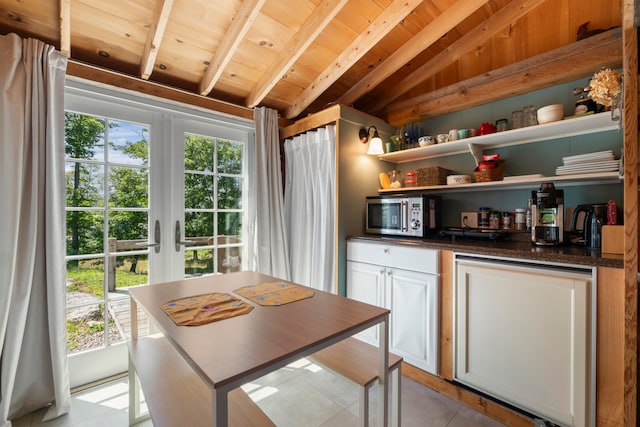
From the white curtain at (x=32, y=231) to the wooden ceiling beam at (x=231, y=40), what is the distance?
860 millimetres

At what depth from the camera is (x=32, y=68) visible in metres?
1.61

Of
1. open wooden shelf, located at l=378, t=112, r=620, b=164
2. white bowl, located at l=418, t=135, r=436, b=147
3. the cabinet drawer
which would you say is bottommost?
the cabinet drawer

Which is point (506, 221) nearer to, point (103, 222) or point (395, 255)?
point (395, 255)

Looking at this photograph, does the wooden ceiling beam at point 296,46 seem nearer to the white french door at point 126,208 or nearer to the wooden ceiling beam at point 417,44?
the white french door at point 126,208

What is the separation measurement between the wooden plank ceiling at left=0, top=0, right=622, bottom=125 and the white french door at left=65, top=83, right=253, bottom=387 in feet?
1.02

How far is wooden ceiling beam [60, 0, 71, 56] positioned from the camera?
1492 mm

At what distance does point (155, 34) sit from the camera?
1731 mm

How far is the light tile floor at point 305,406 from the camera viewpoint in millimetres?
1603

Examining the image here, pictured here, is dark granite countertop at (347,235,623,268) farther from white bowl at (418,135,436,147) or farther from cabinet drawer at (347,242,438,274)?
white bowl at (418,135,436,147)

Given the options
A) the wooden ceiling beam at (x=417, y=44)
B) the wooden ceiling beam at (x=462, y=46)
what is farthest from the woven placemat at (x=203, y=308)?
the wooden ceiling beam at (x=462, y=46)

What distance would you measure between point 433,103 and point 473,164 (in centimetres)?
64

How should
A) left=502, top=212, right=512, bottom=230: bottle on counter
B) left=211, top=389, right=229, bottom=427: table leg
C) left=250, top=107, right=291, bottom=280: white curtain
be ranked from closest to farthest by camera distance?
left=211, top=389, right=229, bottom=427: table leg, left=502, top=212, right=512, bottom=230: bottle on counter, left=250, top=107, right=291, bottom=280: white curtain

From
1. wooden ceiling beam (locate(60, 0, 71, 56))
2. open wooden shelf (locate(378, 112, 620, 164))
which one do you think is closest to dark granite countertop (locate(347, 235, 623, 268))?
open wooden shelf (locate(378, 112, 620, 164))

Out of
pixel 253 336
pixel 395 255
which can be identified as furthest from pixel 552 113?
pixel 253 336
